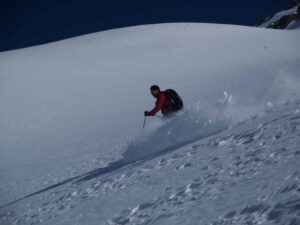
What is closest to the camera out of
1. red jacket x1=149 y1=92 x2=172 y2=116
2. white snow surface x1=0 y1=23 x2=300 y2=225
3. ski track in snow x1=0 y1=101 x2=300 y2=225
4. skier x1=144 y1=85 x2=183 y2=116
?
ski track in snow x1=0 y1=101 x2=300 y2=225

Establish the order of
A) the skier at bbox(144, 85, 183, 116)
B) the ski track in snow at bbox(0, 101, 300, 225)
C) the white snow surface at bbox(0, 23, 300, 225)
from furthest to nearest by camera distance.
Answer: the skier at bbox(144, 85, 183, 116), the white snow surface at bbox(0, 23, 300, 225), the ski track in snow at bbox(0, 101, 300, 225)

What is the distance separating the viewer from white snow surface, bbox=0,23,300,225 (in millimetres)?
4285

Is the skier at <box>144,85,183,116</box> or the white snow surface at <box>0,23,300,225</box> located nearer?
the white snow surface at <box>0,23,300,225</box>

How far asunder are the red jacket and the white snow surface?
34cm

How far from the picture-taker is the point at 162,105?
29.1ft

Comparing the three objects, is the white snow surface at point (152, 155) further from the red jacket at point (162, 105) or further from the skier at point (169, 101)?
the red jacket at point (162, 105)

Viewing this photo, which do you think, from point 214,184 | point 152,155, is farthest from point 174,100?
point 214,184

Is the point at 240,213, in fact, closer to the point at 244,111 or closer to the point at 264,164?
the point at 264,164

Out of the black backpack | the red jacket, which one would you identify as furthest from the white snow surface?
the red jacket

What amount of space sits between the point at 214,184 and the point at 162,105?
433 centimetres

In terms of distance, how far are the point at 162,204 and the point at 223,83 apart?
14.7 m

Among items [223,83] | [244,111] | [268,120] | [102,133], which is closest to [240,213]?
[268,120]

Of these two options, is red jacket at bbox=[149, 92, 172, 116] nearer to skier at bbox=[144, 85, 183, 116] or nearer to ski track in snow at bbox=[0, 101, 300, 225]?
skier at bbox=[144, 85, 183, 116]

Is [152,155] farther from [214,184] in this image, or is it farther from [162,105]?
[214,184]
